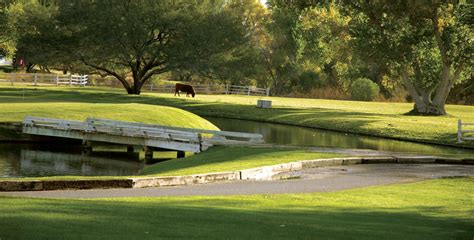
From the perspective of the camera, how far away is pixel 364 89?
3543 inches

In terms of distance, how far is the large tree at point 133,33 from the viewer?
6731cm

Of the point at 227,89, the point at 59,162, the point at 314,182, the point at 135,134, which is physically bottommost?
the point at 59,162

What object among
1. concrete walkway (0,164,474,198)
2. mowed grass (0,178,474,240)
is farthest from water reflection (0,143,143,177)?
mowed grass (0,178,474,240)

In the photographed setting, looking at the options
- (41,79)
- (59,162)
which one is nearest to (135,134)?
(59,162)

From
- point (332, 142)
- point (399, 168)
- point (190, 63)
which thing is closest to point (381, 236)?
point (399, 168)

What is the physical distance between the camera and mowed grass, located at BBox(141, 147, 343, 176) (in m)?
24.5

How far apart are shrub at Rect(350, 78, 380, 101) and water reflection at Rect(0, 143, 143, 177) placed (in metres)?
57.6

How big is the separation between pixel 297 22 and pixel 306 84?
8.17 meters

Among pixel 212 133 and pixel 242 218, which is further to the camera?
pixel 212 133

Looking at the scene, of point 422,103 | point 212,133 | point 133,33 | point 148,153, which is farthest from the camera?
point 133,33

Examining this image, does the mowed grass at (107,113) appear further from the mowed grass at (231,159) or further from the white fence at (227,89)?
the white fence at (227,89)

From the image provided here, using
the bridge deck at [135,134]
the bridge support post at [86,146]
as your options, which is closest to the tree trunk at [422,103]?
the bridge deck at [135,134]

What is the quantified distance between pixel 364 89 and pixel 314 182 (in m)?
69.2

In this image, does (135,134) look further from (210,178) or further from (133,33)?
(133,33)
